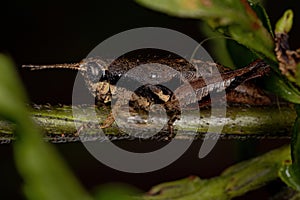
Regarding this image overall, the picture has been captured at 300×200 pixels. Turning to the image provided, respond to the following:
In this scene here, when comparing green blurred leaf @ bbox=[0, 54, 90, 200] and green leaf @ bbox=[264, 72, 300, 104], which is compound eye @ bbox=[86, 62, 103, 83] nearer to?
green leaf @ bbox=[264, 72, 300, 104]

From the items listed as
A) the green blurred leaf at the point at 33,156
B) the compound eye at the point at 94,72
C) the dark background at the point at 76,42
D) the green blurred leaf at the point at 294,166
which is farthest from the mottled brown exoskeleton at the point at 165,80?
the dark background at the point at 76,42

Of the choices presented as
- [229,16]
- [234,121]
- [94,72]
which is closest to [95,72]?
[94,72]

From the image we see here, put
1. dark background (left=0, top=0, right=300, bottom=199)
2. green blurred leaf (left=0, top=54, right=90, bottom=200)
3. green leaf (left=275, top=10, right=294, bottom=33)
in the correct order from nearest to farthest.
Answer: green blurred leaf (left=0, top=54, right=90, bottom=200) → green leaf (left=275, top=10, right=294, bottom=33) → dark background (left=0, top=0, right=300, bottom=199)

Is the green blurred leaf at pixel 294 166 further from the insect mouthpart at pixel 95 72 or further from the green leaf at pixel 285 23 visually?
the insect mouthpart at pixel 95 72

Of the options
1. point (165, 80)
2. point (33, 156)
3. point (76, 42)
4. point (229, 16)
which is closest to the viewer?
point (33, 156)

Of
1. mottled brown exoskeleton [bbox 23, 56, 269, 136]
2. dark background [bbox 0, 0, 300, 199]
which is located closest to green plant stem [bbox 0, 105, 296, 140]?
mottled brown exoskeleton [bbox 23, 56, 269, 136]

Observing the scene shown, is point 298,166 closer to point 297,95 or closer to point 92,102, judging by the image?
point 297,95

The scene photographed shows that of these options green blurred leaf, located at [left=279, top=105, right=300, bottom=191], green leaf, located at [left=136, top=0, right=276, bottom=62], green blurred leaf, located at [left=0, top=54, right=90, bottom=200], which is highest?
green leaf, located at [left=136, top=0, right=276, bottom=62]

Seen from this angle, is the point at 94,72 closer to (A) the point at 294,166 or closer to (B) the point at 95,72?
(B) the point at 95,72

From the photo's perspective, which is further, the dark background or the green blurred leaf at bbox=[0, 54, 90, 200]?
the dark background
